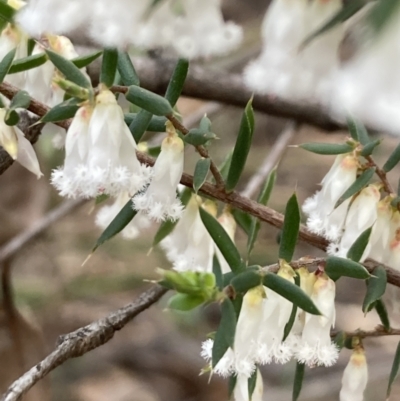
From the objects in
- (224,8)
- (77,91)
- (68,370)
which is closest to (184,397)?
(68,370)

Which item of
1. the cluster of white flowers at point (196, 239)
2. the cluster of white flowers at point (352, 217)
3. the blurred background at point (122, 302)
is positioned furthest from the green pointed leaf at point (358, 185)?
the blurred background at point (122, 302)

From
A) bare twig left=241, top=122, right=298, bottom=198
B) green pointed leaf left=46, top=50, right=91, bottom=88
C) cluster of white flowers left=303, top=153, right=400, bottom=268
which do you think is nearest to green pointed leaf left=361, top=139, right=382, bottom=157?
cluster of white flowers left=303, top=153, right=400, bottom=268

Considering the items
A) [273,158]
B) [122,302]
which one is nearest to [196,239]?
[273,158]

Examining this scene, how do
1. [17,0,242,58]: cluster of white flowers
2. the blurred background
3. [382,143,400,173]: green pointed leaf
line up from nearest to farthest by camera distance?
[17,0,242,58]: cluster of white flowers
[382,143,400,173]: green pointed leaf
the blurred background

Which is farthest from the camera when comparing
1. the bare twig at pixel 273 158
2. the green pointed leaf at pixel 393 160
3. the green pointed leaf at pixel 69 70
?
the bare twig at pixel 273 158

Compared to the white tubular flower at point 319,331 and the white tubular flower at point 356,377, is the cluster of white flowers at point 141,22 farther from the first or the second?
the white tubular flower at point 356,377

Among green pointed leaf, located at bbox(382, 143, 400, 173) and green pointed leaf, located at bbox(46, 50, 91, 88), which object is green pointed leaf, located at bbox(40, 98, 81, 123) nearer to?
green pointed leaf, located at bbox(46, 50, 91, 88)

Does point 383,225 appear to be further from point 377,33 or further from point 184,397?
point 184,397
